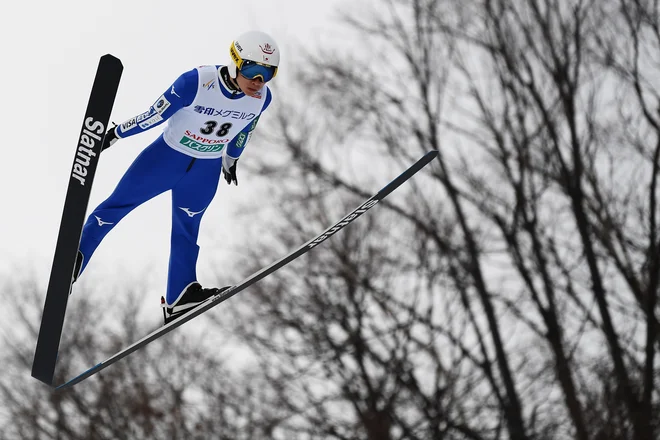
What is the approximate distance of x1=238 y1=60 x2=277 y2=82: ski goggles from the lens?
4.18 metres

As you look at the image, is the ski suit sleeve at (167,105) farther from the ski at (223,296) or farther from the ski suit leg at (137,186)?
the ski at (223,296)

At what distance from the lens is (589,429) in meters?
12.2

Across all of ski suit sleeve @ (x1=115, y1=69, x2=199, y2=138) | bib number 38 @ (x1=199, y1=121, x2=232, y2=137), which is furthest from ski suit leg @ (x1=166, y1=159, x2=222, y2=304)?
ski suit sleeve @ (x1=115, y1=69, x2=199, y2=138)

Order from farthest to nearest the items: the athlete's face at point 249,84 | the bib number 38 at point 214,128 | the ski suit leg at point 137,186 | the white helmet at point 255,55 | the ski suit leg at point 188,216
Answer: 1. the ski suit leg at point 188,216
2. the ski suit leg at point 137,186
3. the bib number 38 at point 214,128
4. the athlete's face at point 249,84
5. the white helmet at point 255,55

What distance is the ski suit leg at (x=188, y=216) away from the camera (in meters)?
4.69

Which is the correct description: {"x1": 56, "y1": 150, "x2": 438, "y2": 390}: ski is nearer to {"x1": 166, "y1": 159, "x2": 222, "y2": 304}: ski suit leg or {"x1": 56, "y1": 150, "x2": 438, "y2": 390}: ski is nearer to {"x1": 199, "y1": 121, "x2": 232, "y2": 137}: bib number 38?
{"x1": 166, "y1": 159, "x2": 222, "y2": 304}: ski suit leg

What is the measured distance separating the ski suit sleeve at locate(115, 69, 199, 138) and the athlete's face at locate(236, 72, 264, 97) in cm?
24

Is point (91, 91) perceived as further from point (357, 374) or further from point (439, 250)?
point (439, 250)

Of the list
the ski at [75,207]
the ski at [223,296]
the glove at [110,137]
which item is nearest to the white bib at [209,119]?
the glove at [110,137]

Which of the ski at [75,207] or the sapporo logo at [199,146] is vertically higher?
the sapporo logo at [199,146]

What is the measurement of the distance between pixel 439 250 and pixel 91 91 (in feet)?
37.5

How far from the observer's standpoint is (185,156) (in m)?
4.59

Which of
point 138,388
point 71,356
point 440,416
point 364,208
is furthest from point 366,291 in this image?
point 364,208

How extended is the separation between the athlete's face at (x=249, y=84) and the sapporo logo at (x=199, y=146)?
44cm
